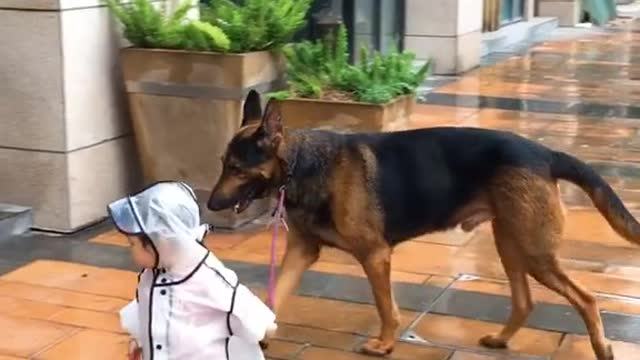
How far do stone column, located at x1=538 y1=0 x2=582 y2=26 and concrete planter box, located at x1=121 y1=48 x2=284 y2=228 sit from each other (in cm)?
1317

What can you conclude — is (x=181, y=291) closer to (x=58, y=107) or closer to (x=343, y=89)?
(x=58, y=107)

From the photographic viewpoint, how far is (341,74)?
651 centimetres

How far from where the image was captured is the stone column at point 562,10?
742 inches

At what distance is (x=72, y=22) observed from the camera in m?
6.16

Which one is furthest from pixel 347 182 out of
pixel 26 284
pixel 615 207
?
pixel 26 284

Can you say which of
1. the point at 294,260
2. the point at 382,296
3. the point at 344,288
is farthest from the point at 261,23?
the point at 382,296

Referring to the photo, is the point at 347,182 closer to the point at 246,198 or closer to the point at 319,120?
the point at 246,198

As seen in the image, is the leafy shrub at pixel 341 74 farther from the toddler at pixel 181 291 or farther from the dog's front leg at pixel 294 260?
the toddler at pixel 181 291

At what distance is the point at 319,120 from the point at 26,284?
5.96 feet

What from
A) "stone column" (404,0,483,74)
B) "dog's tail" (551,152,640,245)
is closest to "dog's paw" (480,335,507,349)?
"dog's tail" (551,152,640,245)

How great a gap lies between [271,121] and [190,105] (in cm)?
225

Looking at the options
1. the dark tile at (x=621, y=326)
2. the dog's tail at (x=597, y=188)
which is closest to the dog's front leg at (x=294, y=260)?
the dog's tail at (x=597, y=188)

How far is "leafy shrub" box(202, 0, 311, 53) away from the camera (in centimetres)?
648

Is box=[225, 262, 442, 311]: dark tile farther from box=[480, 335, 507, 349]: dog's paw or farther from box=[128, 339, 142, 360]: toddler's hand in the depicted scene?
box=[128, 339, 142, 360]: toddler's hand
